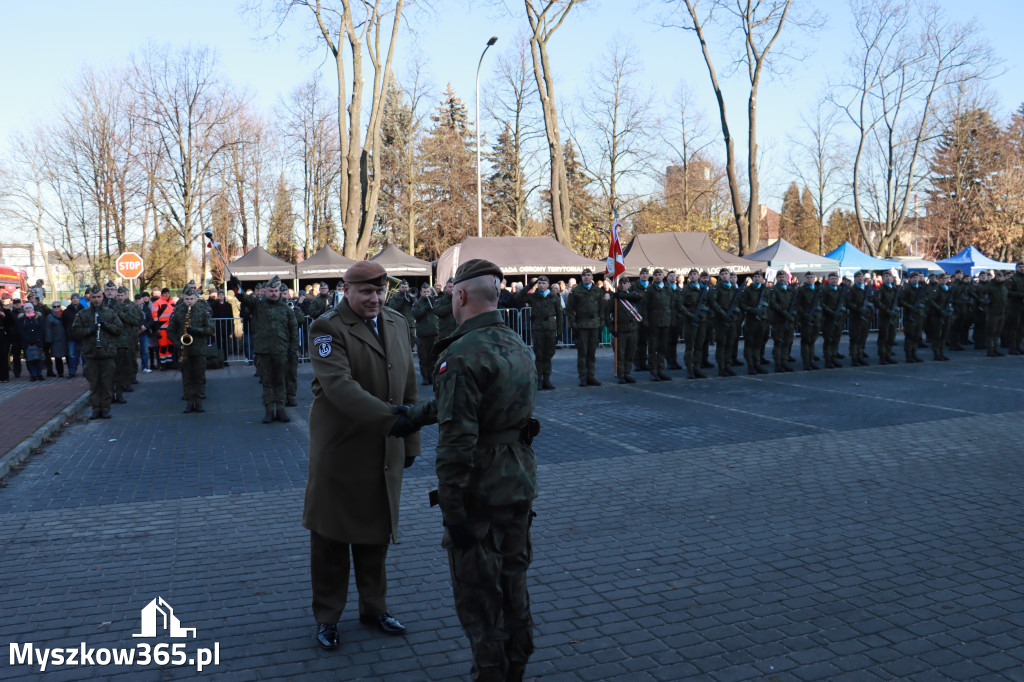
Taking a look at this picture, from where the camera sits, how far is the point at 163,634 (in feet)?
13.9

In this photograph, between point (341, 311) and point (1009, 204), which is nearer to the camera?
point (341, 311)

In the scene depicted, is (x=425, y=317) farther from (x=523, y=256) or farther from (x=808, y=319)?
(x=523, y=256)

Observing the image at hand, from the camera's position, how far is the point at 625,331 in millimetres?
14992

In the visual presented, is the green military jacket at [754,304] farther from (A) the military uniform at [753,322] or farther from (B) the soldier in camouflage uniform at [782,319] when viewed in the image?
(B) the soldier in camouflage uniform at [782,319]

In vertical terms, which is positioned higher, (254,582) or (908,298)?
(908,298)

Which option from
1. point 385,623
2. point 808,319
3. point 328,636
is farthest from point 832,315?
point 328,636

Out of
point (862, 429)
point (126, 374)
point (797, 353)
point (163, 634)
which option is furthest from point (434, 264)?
point (163, 634)

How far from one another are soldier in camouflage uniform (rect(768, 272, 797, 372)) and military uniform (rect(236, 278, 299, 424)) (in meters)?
10.1

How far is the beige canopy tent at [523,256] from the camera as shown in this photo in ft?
81.5

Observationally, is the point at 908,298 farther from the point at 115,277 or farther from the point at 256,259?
the point at 115,277

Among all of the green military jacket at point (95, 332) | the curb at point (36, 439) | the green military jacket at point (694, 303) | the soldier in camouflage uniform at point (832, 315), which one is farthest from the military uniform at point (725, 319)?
the curb at point (36, 439)

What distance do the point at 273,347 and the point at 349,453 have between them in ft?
25.3

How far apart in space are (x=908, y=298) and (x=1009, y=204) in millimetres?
32916

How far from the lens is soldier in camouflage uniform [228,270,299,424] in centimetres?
1116
